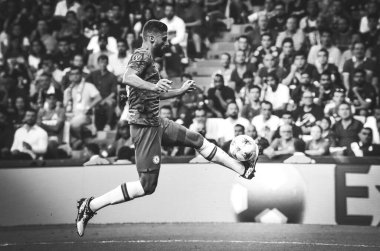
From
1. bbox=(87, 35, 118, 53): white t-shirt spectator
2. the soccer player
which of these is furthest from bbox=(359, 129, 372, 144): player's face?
bbox=(87, 35, 118, 53): white t-shirt spectator

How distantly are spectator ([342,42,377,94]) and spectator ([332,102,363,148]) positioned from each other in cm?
148

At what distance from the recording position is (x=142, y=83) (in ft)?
26.1

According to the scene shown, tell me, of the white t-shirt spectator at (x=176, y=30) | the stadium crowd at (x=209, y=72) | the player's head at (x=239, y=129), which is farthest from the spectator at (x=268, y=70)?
the white t-shirt spectator at (x=176, y=30)

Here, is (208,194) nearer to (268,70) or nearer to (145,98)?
(145,98)

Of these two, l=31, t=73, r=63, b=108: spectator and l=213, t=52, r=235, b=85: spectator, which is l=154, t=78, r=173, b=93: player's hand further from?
l=31, t=73, r=63, b=108: spectator

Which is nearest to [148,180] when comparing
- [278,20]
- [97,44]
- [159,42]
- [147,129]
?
[147,129]

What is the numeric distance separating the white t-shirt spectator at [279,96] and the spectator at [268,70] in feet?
1.01

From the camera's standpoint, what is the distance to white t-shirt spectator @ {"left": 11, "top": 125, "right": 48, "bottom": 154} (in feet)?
43.8

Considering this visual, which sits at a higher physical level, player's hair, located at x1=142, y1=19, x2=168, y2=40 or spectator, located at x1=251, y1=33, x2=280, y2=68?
player's hair, located at x1=142, y1=19, x2=168, y2=40

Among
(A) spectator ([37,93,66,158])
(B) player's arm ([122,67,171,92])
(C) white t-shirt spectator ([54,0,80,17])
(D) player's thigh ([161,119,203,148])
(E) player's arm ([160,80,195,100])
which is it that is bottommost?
(A) spectator ([37,93,66,158])

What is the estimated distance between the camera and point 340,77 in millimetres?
13844

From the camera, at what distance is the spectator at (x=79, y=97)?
1462 cm

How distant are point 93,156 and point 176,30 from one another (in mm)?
4623

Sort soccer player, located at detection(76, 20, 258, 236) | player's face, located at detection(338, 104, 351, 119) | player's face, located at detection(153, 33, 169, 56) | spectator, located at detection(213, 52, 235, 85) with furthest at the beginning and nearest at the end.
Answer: spectator, located at detection(213, 52, 235, 85) < player's face, located at detection(338, 104, 351, 119) < player's face, located at detection(153, 33, 169, 56) < soccer player, located at detection(76, 20, 258, 236)
